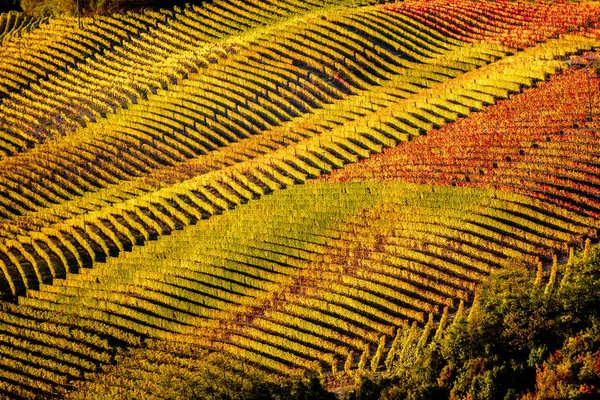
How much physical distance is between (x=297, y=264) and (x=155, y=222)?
9053 millimetres

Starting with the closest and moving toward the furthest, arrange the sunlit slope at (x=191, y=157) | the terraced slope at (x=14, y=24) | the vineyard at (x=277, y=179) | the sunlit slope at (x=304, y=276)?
the sunlit slope at (x=304, y=276) < the vineyard at (x=277, y=179) < the sunlit slope at (x=191, y=157) < the terraced slope at (x=14, y=24)

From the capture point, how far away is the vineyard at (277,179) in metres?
48.2

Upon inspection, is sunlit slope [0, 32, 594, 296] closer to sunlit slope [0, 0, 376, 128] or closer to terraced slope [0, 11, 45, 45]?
sunlit slope [0, 0, 376, 128]

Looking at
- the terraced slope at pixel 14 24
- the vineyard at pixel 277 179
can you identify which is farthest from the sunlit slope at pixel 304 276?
the terraced slope at pixel 14 24

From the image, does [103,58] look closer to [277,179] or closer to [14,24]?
[14,24]

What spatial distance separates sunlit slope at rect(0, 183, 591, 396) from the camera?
156 feet

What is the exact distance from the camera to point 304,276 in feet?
168

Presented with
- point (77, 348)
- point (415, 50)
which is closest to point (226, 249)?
point (77, 348)

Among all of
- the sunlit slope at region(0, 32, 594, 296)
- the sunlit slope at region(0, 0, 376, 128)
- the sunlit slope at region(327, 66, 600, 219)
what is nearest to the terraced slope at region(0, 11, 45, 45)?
the sunlit slope at region(0, 0, 376, 128)

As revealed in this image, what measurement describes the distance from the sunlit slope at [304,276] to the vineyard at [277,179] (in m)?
0.10

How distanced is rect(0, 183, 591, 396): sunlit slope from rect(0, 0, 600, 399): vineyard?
97 mm

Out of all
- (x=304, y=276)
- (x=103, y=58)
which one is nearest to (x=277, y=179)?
(x=304, y=276)

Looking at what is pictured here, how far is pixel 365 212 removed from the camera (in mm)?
55281

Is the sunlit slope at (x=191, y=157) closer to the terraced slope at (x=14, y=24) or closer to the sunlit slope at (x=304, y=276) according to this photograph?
the sunlit slope at (x=304, y=276)
